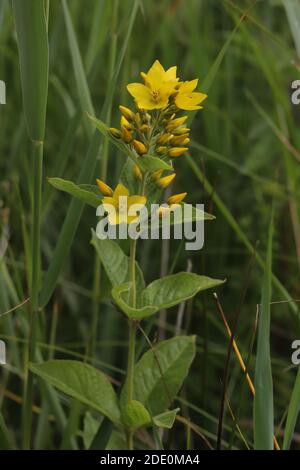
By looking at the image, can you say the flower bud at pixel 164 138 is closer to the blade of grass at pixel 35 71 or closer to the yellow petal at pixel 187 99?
the yellow petal at pixel 187 99

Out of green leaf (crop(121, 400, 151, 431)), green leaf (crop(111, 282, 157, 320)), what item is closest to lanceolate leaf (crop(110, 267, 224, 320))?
green leaf (crop(111, 282, 157, 320))

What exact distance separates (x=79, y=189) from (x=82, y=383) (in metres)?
0.25

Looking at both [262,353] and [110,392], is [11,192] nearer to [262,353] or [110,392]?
[110,392]

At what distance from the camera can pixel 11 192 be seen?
151 cm

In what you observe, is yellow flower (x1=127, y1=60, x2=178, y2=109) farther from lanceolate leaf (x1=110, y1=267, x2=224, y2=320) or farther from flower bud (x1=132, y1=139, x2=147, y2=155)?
lanceolate leaf (x1=110, y1=267, x2=224, y2=320)

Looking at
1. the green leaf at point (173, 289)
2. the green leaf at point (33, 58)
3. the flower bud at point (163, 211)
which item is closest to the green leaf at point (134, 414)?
the green leaf at point (173, 289)

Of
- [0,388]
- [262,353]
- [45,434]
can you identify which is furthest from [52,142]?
[262,353]

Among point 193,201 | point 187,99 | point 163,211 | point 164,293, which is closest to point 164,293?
point 164,293

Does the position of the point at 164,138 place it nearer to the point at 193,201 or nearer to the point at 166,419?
the point at 166,419

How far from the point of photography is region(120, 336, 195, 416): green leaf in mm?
901

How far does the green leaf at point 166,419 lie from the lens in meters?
0.77

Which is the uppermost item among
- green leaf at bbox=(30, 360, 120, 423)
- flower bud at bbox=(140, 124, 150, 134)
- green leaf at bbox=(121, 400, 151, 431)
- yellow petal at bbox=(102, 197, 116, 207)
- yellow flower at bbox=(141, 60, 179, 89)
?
yellow flower at bbox=(141, 60, 179, 89)

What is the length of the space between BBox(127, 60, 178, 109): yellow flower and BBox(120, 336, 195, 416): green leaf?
1.01 feet

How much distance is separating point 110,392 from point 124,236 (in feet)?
0.63
